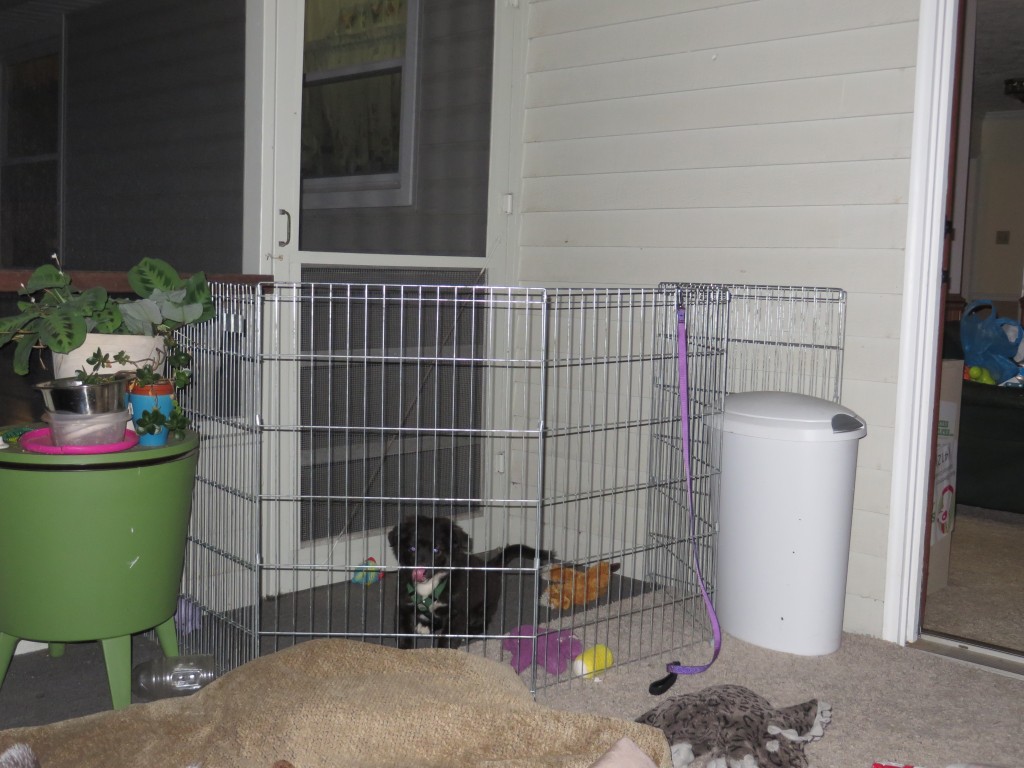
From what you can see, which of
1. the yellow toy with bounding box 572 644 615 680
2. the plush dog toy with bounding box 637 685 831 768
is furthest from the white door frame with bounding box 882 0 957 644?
the yellow toy with bounding box 572 644 615 680

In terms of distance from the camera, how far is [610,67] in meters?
3.67

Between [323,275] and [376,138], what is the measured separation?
533 millimetres

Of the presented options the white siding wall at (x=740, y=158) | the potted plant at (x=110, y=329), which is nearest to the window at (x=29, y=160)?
the potted plant at (x=110, y=329)

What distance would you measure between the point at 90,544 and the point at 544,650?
4.01 ft

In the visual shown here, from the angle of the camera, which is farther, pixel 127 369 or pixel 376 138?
pixel 376 138

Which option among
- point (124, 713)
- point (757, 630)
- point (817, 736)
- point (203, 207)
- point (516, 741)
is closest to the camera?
point (516, 741)

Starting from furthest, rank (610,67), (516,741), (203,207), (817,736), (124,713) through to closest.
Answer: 1. (610,67)
2. (203,207)
3. (817,736)
4. (124,713)
5. (516,741)

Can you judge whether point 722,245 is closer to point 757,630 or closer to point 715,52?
point 715,52

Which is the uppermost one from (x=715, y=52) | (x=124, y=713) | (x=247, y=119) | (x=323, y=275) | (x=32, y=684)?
(x=715, y=52)

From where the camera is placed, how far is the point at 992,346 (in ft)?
16.5

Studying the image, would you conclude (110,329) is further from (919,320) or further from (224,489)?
(919,320)

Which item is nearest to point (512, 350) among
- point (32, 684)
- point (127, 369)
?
point (127, 369)

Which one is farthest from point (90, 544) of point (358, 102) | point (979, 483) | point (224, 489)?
point (979, 483)

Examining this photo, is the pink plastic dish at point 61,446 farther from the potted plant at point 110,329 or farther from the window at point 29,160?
the window at point 29,160
